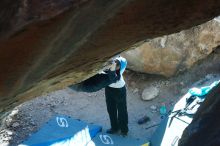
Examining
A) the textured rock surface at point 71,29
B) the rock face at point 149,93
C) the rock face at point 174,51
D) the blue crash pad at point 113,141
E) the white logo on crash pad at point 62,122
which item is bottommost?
the textured rock surface at point 71,29

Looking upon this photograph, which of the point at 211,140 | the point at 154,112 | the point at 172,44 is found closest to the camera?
the point at 211,140

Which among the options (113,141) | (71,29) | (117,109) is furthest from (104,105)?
(71,29)

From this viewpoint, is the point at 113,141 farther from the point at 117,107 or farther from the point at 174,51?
the point at 174,51

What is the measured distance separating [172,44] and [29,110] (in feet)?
10.2

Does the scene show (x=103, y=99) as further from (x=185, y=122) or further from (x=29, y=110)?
(x=185, y=122)

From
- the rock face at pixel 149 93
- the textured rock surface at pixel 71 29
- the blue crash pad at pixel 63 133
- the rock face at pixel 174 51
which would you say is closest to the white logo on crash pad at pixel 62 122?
the blue crash pad at pixel 63 133

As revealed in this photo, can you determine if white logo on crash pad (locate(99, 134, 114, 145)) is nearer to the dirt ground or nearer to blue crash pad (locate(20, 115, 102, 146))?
blue crash pad (locate(20, 115, 102, 146))

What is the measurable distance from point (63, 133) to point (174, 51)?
3211 mm

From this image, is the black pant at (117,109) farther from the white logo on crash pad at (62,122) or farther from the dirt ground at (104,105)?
the white logo on crash pad at (62,122)

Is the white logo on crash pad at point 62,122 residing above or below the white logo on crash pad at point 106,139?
above

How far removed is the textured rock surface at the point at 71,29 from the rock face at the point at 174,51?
24.9 feet

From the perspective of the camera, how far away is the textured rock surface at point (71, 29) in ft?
5.27

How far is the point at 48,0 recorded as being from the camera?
159 centimetres

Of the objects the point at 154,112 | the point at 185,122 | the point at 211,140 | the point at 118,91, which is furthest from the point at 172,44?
the point at 211,140
